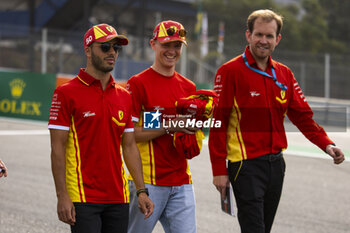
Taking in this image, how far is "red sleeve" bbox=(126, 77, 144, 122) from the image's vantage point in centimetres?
445

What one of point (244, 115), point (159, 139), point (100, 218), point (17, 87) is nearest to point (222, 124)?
point (244, 115)

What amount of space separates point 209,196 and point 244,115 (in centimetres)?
455

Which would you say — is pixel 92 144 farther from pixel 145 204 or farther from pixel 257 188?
pixel 257 188

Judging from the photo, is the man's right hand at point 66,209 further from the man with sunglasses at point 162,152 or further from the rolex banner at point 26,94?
the rolex banner at point 26,94

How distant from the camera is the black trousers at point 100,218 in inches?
147

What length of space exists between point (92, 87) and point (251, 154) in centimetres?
125

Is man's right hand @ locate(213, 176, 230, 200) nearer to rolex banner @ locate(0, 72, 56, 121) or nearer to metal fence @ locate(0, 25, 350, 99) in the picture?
rolex banner @ locate(0, 72, 56, 121)

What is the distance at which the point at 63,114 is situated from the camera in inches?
146

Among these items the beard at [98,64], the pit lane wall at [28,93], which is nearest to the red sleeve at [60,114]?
the beard at [98,64]

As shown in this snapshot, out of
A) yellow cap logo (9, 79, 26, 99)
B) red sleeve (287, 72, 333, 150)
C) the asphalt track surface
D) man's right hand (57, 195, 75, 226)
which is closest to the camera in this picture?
man's right hand (57, 195, 75, 226)

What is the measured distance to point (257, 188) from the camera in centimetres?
425

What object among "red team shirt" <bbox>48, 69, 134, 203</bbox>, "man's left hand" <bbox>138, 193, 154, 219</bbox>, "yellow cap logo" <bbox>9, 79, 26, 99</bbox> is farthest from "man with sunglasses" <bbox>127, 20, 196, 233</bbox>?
"yellow cap logo" <bbox>9, 79, 26, 99</bbox>

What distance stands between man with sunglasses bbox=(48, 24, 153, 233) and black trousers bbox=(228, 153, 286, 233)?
2.84 feet

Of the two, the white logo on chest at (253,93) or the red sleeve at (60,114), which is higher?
the white logo on chest at (253,93)
